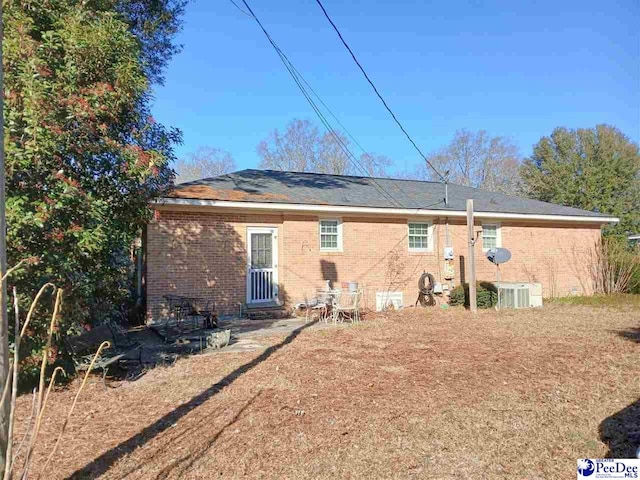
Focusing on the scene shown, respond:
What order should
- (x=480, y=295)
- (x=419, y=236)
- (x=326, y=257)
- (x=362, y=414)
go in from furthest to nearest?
(x=419, y=236)
(x=480, y=295)
(x=326, y=257)
(x=362, y=414)

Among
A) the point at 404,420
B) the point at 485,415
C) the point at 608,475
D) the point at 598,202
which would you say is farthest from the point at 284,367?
the point at 598,202

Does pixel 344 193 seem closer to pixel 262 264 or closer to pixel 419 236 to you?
pixel 419 236

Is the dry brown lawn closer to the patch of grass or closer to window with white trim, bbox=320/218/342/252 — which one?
window with white trim, bbox=320/218/342/252

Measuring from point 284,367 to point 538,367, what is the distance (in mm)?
3588

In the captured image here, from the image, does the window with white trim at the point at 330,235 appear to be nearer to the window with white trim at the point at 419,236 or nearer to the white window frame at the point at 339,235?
the white window frame at the point at 339,235

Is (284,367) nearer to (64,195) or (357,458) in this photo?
(357,458)

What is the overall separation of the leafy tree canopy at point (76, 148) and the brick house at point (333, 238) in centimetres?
428

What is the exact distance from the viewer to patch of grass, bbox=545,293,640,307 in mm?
13875

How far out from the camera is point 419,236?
14.4 metres

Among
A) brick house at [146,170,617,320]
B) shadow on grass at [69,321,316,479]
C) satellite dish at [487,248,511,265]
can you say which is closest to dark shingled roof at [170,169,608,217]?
brick house at [146,170,617,320]

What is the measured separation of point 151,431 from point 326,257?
873 cm

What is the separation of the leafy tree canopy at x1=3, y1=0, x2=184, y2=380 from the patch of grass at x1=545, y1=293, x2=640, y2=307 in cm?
1365

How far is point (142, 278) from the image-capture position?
39.2 feet

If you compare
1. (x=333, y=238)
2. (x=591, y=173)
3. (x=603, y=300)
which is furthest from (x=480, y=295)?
(x=591, y=173)
